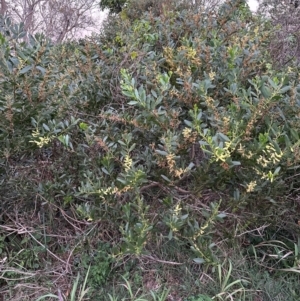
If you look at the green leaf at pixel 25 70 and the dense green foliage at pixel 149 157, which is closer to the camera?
the dense green foliage at pixel 149 157

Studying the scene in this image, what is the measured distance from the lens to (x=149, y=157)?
2.34m

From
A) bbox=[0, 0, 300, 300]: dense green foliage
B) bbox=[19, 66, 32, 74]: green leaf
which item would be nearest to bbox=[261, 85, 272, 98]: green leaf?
bbox=[0, 0, 300, 300]: dense green foliage

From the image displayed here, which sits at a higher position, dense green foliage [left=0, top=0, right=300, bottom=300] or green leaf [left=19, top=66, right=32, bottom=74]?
green leaf [left=19, top=66, right=32, bottom=74]

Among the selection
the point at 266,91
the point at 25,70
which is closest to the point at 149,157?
the point at 266,91

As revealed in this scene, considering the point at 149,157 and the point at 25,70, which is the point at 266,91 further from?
the point at 25,70

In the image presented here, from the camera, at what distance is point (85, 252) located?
2.65m

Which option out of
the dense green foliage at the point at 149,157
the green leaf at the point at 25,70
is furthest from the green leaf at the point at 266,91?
the green leaf at the point at 25,70

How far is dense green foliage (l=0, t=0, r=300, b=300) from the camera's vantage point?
2.14m

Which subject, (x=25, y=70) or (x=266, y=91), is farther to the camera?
(x=25, y=70)

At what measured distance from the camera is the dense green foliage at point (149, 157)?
214cm

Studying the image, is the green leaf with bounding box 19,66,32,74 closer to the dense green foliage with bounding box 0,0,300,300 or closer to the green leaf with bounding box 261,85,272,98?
the dense green foliage with bounding box 0,0,300,300

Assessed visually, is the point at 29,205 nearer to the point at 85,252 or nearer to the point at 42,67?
the point at 85,252

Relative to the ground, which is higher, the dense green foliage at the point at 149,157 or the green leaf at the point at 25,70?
the green leaf at the point at 25,70

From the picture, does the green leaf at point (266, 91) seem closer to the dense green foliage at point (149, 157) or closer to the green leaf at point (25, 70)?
the dense green foliage at point (149, 157)
